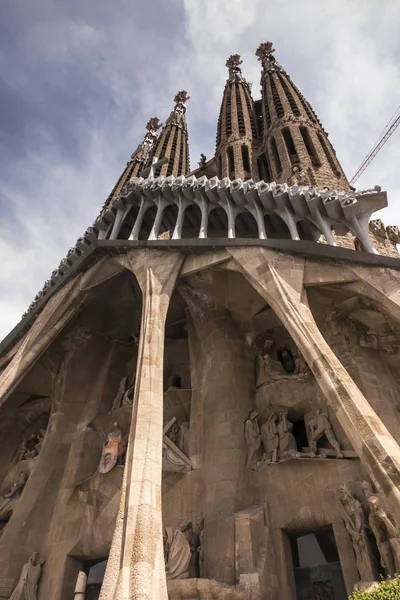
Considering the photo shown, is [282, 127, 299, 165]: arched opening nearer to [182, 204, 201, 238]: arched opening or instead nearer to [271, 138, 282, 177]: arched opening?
[271, 138, 282, 177]: arched opening

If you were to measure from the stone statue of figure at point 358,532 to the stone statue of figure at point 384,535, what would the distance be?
224 millimetres

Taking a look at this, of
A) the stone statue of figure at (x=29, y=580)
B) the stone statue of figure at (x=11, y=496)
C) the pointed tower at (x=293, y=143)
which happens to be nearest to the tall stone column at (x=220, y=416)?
the stone statue of figure at (x=29, y=580)

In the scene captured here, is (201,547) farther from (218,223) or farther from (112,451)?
(218,223)

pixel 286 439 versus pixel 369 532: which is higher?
pixel 286 439

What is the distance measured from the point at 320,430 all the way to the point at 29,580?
6472mm

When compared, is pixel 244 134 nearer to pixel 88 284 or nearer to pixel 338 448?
pixel 88 284

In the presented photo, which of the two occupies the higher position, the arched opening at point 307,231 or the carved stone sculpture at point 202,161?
the carved stone sculpture at point 202,161

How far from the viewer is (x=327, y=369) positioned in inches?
232

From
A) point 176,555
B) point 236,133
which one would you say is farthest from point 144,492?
point 236,133

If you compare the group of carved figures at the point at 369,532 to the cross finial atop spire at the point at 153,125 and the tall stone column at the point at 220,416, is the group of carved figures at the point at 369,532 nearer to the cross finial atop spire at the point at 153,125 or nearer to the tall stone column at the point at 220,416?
the tall stone column at the point at 220,416

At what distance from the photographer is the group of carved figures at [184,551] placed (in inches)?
276

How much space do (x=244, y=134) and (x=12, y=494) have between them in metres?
19.3

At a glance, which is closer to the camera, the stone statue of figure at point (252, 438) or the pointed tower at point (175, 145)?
the stone statue of figure at point (252, 438)

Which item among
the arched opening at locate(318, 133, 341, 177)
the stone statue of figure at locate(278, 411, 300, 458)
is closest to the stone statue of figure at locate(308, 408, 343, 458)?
the stone statue of figure at locate(278, 411, 300, 458)
